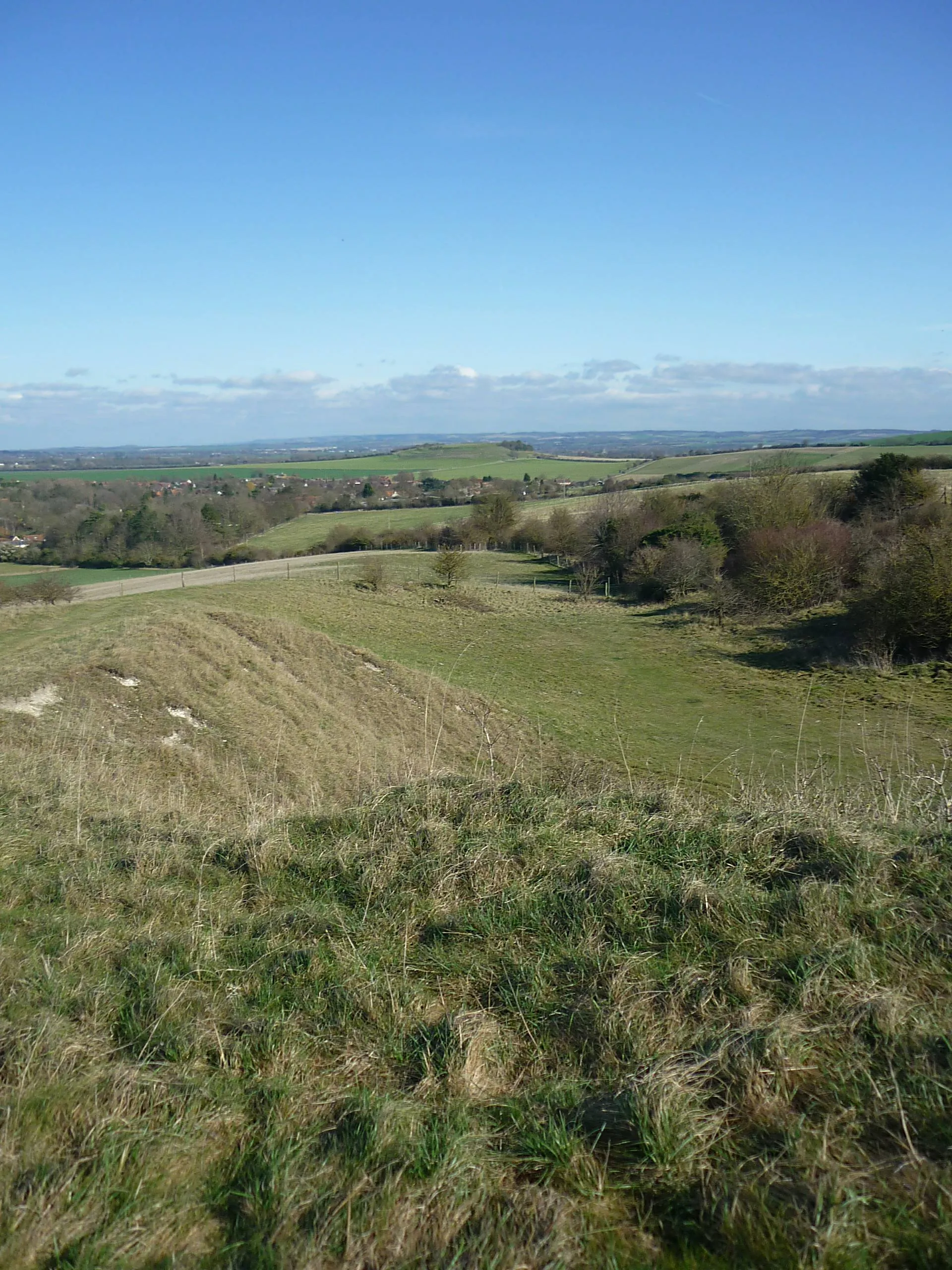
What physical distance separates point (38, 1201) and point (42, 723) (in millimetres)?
13105

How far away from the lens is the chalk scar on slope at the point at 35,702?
14.3 m

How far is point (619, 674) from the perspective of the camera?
28547mm

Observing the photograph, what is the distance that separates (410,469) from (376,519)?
65.3 m

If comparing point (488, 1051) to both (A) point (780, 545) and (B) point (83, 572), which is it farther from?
(B) point (83, 572)

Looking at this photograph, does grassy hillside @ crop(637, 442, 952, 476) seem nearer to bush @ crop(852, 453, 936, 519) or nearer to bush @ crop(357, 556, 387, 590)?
bush @ crop(852, 453, 936, 519)

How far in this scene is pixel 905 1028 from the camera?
284 centimetres

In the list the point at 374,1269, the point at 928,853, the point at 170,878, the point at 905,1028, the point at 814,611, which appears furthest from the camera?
the point at 814,611

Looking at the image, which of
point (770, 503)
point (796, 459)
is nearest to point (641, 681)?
point (770, 503)

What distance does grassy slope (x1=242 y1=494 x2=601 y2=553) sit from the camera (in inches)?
2596

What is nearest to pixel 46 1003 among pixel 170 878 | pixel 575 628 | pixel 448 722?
pixel 170 878

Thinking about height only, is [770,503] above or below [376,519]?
above

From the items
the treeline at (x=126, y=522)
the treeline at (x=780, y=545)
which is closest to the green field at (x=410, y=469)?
the treeline at (x=126, y=522)

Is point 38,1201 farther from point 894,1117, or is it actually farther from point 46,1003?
point 894,1117

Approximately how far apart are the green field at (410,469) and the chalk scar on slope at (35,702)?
3910 inches
